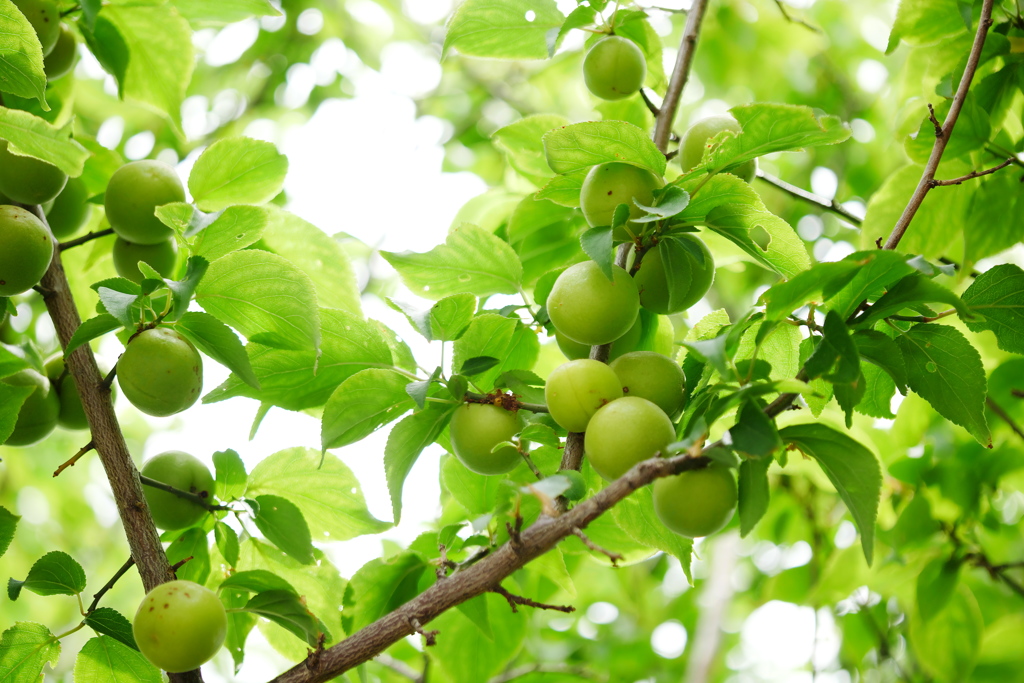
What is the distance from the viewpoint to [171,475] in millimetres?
1303

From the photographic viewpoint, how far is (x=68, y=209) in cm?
154

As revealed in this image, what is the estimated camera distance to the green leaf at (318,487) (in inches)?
54.9

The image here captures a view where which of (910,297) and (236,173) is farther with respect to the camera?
(236,173)

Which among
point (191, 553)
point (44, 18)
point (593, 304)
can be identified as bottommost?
point (191, 553)

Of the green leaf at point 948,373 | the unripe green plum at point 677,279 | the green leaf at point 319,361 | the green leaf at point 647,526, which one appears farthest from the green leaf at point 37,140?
the green leaf at point 948,373

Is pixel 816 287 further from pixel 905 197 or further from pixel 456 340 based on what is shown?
pixel 905 197

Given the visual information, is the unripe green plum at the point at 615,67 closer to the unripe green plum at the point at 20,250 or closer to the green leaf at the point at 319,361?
the green leaf at the point at 319,361

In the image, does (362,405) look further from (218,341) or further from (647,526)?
(647,526)

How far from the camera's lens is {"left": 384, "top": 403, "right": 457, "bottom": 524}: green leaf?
1116 mm

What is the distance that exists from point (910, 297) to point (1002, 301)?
20 cm

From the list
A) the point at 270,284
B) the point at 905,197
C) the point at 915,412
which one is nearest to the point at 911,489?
the point at 915,412

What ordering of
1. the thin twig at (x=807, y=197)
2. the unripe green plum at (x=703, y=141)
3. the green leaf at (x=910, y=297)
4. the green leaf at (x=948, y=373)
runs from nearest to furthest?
the green leaf at (x=910, y=297), the green leaf at (x=948, y=373), the unripe green plum at (x=703, y=141), the thin twig at (x=807, y=197)

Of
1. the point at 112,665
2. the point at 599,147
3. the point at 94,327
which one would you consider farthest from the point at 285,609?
the point at 599,147

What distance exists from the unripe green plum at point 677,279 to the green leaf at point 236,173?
666 mm
